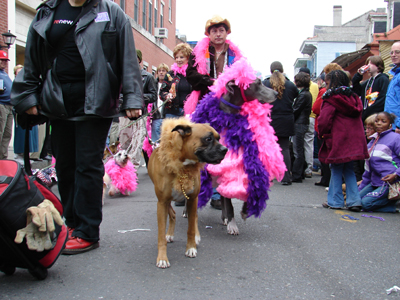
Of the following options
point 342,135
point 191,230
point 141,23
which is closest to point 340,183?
point 342,135

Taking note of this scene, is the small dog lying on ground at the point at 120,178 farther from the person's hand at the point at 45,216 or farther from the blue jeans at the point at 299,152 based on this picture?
the blue jeans at the point at 299,152

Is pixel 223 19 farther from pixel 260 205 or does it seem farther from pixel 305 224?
pixel 305 224

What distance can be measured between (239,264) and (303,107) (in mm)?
5554

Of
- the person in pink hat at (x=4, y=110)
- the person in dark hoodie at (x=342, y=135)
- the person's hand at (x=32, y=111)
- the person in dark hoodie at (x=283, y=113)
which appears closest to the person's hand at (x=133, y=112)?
the person's hand at (x=32, y=111)

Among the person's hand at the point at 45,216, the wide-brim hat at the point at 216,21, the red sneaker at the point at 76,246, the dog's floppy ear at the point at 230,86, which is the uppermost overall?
the wide-brim hat at the point at 216,21

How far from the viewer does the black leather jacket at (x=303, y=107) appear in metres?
7.71

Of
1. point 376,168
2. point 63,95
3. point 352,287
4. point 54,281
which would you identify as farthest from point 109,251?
point 376,168

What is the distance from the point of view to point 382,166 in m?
4.96

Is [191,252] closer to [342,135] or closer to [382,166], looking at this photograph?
[342,135]

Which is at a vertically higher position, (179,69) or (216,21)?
(216,21)

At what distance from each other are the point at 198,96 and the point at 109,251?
2.12 m

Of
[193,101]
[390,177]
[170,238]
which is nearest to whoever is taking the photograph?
[170,238]

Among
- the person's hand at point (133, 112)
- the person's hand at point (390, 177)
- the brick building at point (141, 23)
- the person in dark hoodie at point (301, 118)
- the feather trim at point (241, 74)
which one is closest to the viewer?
the person's hand at point (133, 112)

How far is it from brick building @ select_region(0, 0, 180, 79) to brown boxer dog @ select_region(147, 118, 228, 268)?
1212 cm
